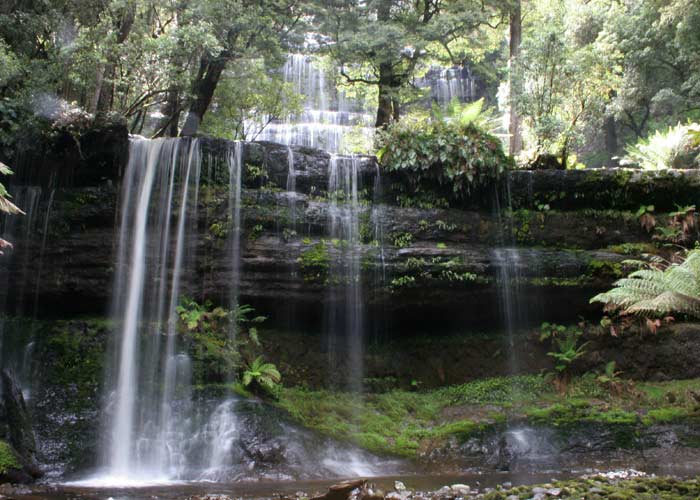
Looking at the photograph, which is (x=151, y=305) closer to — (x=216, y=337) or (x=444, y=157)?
(x=216, y=337)

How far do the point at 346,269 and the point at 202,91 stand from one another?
6801mm

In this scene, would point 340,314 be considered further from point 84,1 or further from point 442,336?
point 84,1

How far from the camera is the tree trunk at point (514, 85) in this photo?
14.8 meters

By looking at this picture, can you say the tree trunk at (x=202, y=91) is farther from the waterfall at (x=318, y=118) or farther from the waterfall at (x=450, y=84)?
the waterfall at (x=450, y=84)

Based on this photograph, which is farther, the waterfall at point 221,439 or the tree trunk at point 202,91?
the tree trunk at point 202,91

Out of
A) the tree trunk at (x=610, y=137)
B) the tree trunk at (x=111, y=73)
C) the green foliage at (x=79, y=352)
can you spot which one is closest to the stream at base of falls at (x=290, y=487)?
the green foliage at (x=79, y=352)

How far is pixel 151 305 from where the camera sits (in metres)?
10.7

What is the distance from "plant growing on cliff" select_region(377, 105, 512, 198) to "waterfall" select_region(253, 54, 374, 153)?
4987mm

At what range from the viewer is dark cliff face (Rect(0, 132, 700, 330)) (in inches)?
437

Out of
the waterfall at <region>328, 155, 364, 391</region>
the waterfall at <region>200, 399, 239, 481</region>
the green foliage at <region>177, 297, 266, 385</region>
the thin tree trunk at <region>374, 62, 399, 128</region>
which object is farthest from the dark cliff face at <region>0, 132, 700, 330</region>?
the thin tree trunk at <region>374, 62, 399, 128</region>

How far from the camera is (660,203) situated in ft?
40.7

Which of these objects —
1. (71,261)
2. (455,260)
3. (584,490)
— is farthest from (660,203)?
(71,261)

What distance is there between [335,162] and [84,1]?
22.3ft

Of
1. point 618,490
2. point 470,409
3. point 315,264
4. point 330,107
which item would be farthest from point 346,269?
point 330,107
